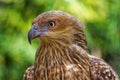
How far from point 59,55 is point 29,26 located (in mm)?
3502

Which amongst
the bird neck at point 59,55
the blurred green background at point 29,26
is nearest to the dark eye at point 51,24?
the bird neck at point 59,55

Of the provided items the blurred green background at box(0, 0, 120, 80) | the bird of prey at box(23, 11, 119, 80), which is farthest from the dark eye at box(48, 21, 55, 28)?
the blurred green background at box(0, 0, 120, 80)

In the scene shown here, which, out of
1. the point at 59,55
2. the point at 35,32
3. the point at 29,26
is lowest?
the point at 59,55

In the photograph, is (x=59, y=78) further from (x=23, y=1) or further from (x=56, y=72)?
(x=23, y=1)

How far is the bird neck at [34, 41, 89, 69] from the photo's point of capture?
235 inches

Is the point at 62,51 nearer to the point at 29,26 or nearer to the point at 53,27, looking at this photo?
the point at 53,27

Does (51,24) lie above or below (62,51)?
above

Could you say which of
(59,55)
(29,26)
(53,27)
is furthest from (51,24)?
(29,26)

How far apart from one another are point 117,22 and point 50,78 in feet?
11.8

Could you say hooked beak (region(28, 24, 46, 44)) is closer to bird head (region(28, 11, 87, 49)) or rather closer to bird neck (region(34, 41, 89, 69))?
bird head (region(28, 11, 87, 49))

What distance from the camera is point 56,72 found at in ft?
19.5

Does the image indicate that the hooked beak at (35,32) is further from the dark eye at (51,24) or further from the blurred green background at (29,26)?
the blurred green background at (29,26)

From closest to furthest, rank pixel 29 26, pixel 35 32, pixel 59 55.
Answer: pixel 35 32 → pixel 59 55 → pixel 29 26

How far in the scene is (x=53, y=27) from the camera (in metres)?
5.90
